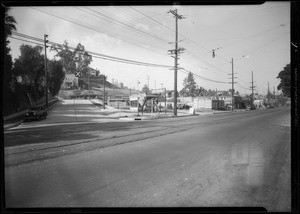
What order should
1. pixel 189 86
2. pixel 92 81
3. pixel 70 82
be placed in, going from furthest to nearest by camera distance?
pixel 189 86
pixel 92 81
pixel 70 82

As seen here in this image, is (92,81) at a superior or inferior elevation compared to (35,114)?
superior

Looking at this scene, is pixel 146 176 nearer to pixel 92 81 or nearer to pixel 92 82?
pixel 92 82

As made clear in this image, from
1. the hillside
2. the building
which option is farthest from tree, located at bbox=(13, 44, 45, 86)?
the hillside

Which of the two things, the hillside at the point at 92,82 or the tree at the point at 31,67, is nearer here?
the tree at the point at 31,67

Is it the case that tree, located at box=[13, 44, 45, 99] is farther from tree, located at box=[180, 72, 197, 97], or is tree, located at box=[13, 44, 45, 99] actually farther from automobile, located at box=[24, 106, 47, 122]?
tree, located at box=[180, 72, 197, 97]

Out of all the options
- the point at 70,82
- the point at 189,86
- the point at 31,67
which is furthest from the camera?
the point at 189,86

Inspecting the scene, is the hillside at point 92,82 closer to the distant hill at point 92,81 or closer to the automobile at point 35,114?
the distant hill at point 92,81

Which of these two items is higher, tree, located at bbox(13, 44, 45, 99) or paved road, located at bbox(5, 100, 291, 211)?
tree, located at bbox(13, 44, 45, 99)

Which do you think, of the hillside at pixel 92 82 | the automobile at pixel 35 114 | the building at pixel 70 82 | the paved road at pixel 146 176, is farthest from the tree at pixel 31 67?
the hillside at pixel 92 82

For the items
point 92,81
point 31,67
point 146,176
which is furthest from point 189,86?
point 146,176

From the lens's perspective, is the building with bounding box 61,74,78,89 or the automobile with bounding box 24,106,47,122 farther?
the building with bounding box 61,74,78,89

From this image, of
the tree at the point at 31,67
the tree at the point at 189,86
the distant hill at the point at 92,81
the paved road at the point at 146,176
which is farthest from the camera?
the tree at the point at 189,86
